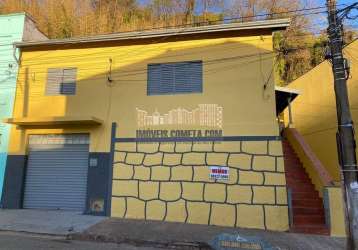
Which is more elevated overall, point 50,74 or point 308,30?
point 308,30

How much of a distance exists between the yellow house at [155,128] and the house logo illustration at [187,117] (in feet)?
0.11

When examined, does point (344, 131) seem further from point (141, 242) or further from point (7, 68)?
point (7, 68)

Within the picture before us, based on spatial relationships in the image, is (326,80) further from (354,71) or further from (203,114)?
(203,114)

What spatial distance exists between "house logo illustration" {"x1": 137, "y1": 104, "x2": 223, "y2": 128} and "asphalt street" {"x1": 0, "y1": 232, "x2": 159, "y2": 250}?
14.5 ft

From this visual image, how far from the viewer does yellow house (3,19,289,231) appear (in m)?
10.4

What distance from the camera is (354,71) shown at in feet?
46.1

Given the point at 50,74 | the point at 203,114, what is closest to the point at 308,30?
the point at 203,114

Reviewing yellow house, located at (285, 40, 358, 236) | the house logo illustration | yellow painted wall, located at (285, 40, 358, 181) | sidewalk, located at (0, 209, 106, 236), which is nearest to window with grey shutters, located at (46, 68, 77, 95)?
the house logo illustration

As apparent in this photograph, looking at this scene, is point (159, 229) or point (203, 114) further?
point (203, 114)

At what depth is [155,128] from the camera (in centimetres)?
1133

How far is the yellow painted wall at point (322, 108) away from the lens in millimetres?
14180

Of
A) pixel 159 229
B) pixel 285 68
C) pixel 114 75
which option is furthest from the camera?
pixel 285 68

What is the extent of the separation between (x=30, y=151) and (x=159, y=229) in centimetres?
617

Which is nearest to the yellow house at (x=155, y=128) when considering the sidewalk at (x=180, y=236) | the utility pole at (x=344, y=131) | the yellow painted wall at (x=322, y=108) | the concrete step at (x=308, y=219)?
the concrete step at (x=308, y=219)
